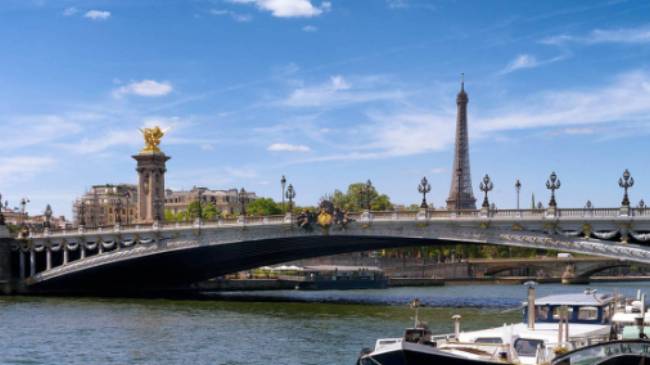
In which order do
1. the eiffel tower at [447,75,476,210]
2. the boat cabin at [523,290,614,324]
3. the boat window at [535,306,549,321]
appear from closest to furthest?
the boat cabin at [523,290,614,324]
the boat window at [535,306,549,321]
the eiffel tower at [447,75,476,210]

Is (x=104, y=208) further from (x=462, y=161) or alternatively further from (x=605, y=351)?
(x=605, y=351)

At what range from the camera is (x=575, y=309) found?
30125mm

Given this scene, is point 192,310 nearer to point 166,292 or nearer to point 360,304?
point 360,304

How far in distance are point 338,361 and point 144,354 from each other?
8144 millimetres

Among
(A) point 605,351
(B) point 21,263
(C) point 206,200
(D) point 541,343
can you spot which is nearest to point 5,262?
(B) point 21,263

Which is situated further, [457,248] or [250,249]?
[457,248]

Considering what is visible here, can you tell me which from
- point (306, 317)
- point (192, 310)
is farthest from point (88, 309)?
point (306, 317)

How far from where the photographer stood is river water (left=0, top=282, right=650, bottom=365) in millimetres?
37406

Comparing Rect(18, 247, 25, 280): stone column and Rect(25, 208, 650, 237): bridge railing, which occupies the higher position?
Rect(25, 208, 650, 237): bridge railing

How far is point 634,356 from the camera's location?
23.0m

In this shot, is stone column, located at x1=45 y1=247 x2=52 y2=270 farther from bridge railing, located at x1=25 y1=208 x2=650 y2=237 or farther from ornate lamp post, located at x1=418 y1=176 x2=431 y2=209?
ornate lamp post, located at x1=418 y1=176 x2=431 y2=209

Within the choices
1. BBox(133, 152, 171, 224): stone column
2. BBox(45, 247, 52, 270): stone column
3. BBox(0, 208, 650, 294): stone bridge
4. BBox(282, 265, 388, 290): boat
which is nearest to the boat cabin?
BBox(0, 208, 650, 294): stone bridge

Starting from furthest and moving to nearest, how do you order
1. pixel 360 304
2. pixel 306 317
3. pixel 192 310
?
pixel 360 304 → pixel 192 310 → pixel 306 317

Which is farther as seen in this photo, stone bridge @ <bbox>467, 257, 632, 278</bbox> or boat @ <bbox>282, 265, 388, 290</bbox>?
stone bridge @ <bbox>467, 257, 632, 278</bbox>
